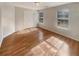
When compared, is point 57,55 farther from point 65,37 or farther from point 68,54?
point 65,37

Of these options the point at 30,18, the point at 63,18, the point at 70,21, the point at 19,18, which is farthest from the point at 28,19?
the point at 70,21

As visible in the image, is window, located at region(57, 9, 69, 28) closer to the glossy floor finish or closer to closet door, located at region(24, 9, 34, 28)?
the glossy floor finish

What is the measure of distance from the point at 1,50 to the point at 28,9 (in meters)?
0.74

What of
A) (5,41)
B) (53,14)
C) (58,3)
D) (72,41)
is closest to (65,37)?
(72,41)

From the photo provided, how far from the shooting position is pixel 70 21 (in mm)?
1797

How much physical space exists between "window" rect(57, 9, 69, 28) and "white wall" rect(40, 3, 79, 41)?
46mm

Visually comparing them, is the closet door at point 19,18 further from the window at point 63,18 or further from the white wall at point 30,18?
the window at point 63,18

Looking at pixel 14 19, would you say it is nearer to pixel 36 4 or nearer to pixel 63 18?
pixel 36 4

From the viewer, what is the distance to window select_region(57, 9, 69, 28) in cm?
180

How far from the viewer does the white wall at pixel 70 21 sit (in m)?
1.76

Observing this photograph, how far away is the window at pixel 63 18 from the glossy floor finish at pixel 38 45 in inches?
6.9

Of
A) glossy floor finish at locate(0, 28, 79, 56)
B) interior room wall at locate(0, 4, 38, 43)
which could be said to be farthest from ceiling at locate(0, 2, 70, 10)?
glossy floor finish at locate(0, 28, 79, 56)

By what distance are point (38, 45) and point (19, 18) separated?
51cm

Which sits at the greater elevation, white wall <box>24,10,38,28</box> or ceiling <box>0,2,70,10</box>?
ceiling <box>0,2,70,10</box>
